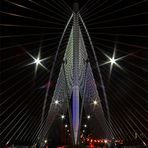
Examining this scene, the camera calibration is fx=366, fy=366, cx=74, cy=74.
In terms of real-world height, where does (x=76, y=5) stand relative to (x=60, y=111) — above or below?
below

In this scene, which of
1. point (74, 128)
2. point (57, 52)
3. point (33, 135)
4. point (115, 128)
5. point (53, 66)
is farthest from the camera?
point (115, 128)

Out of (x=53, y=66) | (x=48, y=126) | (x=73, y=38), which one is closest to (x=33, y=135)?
(x=48, y=126)

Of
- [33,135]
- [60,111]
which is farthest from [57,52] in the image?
[60,111]

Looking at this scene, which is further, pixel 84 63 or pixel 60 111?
pixel 60 111

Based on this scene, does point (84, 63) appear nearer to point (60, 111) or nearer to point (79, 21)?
point (79, 21)

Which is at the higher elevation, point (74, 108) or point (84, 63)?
point (84, 63)

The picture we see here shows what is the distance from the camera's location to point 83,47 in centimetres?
3120

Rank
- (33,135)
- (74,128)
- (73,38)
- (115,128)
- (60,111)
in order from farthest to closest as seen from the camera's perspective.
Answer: (60,111) → (115,128) → (33,135) → (73,38) → (74,128)

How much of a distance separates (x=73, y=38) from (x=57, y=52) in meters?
3.21

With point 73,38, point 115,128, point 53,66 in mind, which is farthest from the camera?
point 115,128

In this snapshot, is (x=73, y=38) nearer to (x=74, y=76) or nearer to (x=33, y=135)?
(x=74, y=76)

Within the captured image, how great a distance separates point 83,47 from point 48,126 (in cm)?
1125

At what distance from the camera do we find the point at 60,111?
46438mm

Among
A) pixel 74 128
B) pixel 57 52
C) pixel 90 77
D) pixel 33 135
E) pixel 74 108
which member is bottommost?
pixel 74 128
